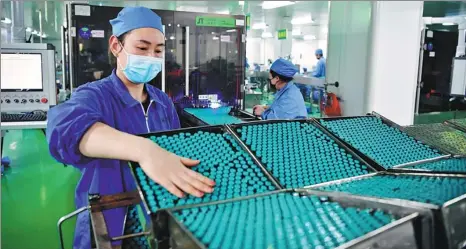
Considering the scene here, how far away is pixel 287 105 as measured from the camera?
3.59m

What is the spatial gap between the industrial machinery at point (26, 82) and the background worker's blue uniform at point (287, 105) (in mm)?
2046

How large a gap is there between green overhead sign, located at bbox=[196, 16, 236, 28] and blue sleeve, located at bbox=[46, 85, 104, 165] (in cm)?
313

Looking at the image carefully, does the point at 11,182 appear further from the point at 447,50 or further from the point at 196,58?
the point at 447,50

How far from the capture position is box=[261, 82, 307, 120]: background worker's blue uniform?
11.8ft

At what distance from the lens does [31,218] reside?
137 inches

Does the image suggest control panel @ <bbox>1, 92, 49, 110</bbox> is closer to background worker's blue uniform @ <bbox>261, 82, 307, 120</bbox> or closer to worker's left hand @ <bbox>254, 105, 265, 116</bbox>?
worker's left hand @ <bbox>254, 105, 265, 116</bbox>

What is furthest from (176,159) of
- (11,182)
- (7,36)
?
(7,36)

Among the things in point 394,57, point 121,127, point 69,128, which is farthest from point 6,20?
point 69,128

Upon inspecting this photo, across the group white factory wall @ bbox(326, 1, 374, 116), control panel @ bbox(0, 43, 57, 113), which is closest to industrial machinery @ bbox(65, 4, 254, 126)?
control panel @ bbox(0, 43, 57, 113)

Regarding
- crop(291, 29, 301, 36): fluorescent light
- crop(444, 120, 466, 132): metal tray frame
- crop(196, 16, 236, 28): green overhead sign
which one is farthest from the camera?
crop(291, 29, 301, 36): fluorescent light

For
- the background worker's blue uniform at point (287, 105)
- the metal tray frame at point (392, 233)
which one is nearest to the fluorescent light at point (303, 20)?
the background worker's blue uniform at point (287, 105)

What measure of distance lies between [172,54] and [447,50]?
477cm

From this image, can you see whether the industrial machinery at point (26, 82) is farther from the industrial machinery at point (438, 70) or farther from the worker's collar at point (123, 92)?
the industrial machinery at point (438, 70)

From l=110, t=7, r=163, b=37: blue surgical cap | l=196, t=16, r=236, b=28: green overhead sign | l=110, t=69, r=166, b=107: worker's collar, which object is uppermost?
l=196, t=16, r=236, b=28: green overhead sign
